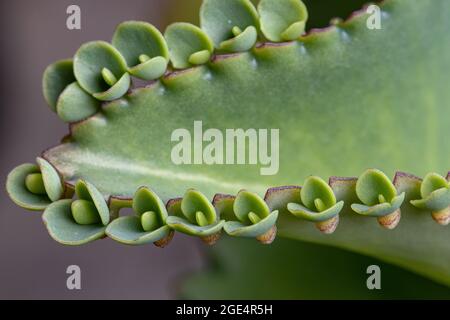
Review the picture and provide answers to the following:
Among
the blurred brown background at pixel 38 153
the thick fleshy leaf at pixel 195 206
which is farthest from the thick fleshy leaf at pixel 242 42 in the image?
the blurred brown background at pixel 38 153

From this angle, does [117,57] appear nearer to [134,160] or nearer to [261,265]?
[134,160]

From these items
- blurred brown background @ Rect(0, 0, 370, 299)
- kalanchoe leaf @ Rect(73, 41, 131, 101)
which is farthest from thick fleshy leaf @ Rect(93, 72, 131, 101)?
blurred brown background @ Rect(0, 0, 370, 299)

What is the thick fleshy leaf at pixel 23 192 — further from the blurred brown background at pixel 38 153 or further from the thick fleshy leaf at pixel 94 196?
the blurred brown background at pixel 38 153

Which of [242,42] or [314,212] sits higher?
[242,42]

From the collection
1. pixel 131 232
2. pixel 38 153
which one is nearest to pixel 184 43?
pixel 131 232

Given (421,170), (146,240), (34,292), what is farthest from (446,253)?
(34,292)

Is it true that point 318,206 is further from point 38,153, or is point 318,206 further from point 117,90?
point 38,153
